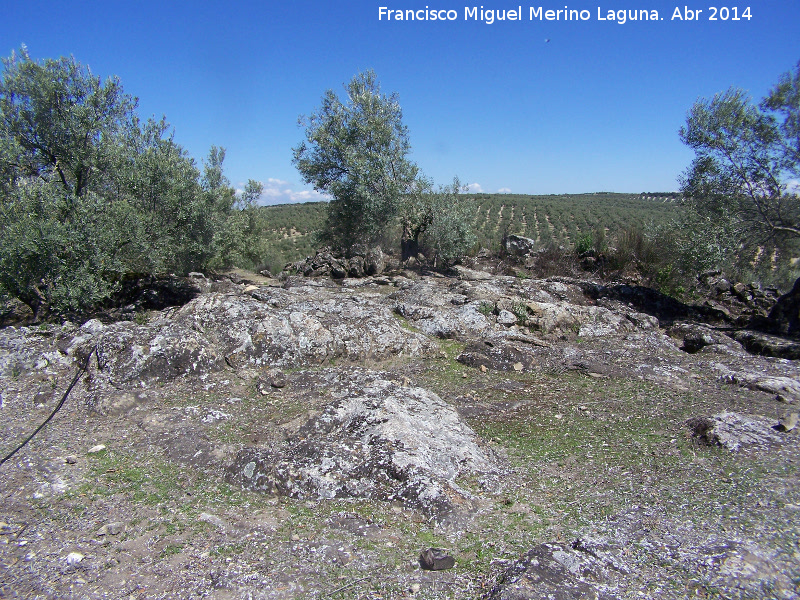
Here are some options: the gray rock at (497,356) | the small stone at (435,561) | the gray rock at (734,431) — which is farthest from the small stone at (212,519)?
the gray rock at (734,431)

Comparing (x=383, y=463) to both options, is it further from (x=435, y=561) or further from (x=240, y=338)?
(x=240, y=338)

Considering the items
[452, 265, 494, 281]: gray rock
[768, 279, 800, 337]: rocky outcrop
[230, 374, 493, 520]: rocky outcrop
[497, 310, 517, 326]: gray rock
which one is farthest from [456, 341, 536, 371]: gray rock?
[768, 279, 800, 337]: rocky outcrop

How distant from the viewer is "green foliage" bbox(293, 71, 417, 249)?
16453 mm

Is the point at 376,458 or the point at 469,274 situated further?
the point at 469,274

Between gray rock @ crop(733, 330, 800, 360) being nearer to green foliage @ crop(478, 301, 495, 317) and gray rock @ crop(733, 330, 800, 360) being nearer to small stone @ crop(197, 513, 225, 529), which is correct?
green foliage @ crop(478, 301, 495, 317)

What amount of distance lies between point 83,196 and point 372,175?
8.71 metres

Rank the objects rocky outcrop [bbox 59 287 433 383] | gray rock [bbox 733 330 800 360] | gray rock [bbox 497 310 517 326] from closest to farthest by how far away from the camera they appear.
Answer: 1. rocky outcrop [bbox 59 287 433 383]
2. gray rock [bbox 733 330 800 360]
3. gray rock [bbox 497 310 517 326]

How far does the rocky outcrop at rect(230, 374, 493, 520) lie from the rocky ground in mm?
28

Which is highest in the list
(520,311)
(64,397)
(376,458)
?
(520,311)

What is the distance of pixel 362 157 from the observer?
53.5 feet

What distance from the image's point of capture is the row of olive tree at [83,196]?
379 inches

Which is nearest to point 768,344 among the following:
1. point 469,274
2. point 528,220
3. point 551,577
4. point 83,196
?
point 469,274

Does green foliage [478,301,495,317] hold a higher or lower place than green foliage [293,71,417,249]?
lower

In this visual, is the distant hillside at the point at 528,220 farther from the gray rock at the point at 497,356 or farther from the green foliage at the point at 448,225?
the gray rock at the point at 497,356
